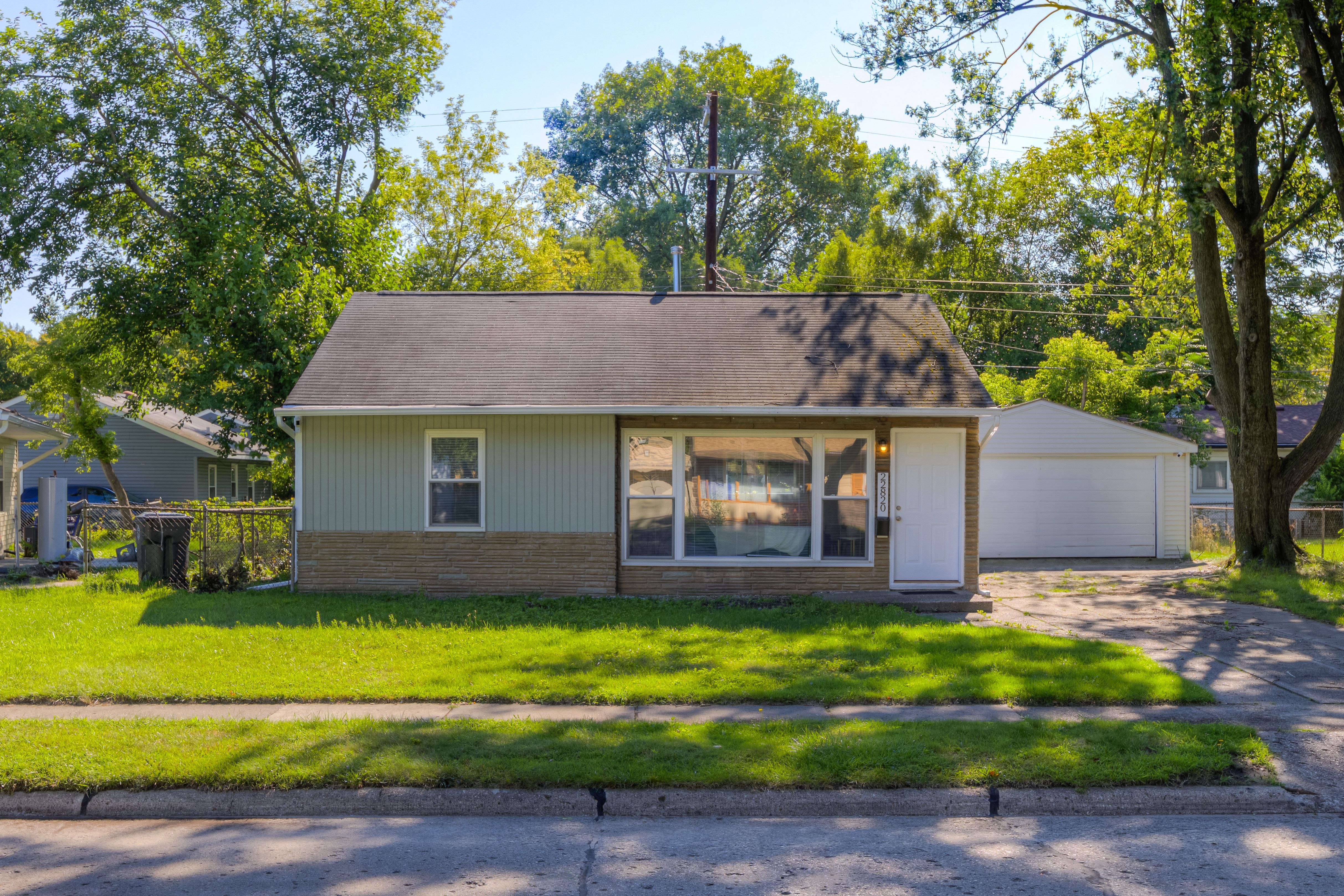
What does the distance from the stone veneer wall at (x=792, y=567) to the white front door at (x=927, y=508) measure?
12 cm

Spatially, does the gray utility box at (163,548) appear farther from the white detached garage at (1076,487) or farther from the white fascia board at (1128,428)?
the white fascia board at (1128,428)

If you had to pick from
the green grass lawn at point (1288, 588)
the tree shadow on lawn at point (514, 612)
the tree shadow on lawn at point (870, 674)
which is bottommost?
the tree shadow on lawn at point (870, 674)

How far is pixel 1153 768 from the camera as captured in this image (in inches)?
257

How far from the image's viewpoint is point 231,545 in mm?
15703

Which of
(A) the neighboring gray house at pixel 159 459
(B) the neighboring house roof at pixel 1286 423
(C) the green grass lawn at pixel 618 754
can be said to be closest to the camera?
(C) the green grass lawn at pixel 618 754

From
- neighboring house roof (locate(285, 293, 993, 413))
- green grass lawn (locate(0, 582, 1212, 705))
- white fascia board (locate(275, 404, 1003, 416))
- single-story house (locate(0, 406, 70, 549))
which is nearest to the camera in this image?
green grass lawn (locate(0, 582, 1212, 705))

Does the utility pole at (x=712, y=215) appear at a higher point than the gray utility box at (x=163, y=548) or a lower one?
higher

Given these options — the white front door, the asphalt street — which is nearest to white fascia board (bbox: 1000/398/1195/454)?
the white front door

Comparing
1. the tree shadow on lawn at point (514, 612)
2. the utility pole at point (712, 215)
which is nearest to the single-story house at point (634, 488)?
the tree shadow on lawn at point (514, 612)

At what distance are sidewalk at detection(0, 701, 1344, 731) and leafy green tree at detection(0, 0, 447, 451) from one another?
1376 centimetres

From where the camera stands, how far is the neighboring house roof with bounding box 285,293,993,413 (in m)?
14.4

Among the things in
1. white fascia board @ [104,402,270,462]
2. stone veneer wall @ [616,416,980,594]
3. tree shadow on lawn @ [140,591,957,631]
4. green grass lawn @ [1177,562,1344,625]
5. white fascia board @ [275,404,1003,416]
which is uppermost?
white fascia board @ [104,402,270,462]

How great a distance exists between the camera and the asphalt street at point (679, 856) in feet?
16.5

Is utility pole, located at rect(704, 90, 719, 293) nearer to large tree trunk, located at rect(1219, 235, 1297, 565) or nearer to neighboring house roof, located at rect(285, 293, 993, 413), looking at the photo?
neighboring house roof, located at rect(285, 293, 993, 413)
